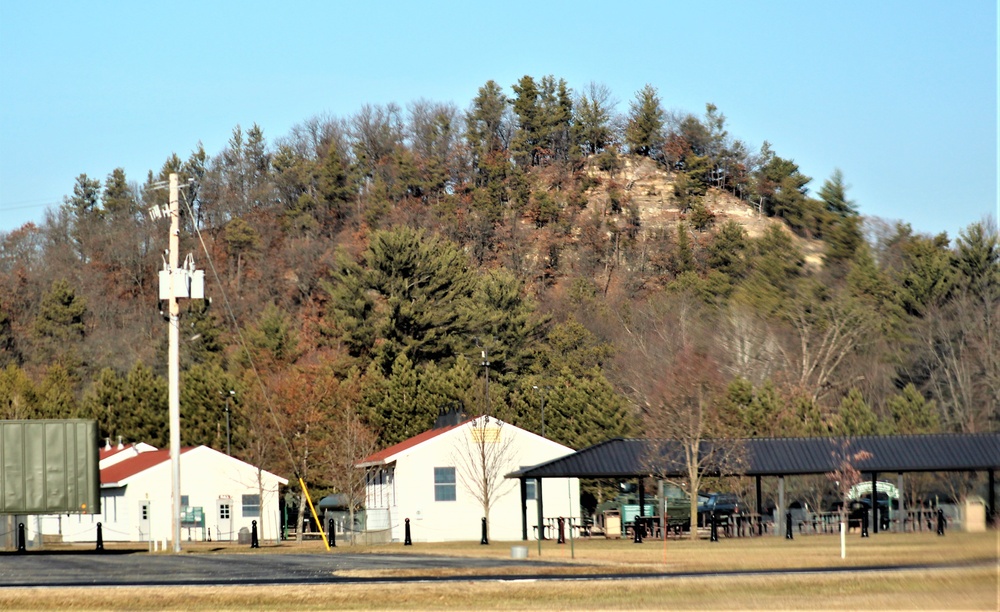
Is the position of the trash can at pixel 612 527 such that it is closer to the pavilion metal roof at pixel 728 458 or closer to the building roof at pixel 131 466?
the pavilion metal roof at pixel 728 458

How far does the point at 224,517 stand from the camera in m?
64.0

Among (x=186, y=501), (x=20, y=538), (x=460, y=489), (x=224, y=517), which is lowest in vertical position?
(x=224, y=517)

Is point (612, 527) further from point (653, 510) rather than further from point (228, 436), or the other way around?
point (228, 436)

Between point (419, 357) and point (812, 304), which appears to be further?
point (419, 357)

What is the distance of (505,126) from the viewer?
473 feet

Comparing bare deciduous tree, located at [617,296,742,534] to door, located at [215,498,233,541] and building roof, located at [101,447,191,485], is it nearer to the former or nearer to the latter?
door, located at [215,498,233,541]

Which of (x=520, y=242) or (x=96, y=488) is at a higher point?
(x=520, y=242)

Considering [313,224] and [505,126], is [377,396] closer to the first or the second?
[313,224]

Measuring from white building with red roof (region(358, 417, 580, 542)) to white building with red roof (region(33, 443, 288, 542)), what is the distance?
10.1m

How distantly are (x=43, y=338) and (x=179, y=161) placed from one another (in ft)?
A: 125

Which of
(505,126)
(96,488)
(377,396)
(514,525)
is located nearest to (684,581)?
(96,488)

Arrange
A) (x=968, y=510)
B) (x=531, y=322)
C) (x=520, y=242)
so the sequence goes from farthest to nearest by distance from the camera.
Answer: (x=520, y=242) → (x=531, y=322) → (x=968, y=510)

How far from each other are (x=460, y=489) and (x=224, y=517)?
15368 mm

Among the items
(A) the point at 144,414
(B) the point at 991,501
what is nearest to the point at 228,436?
(A) the point at 144,414
